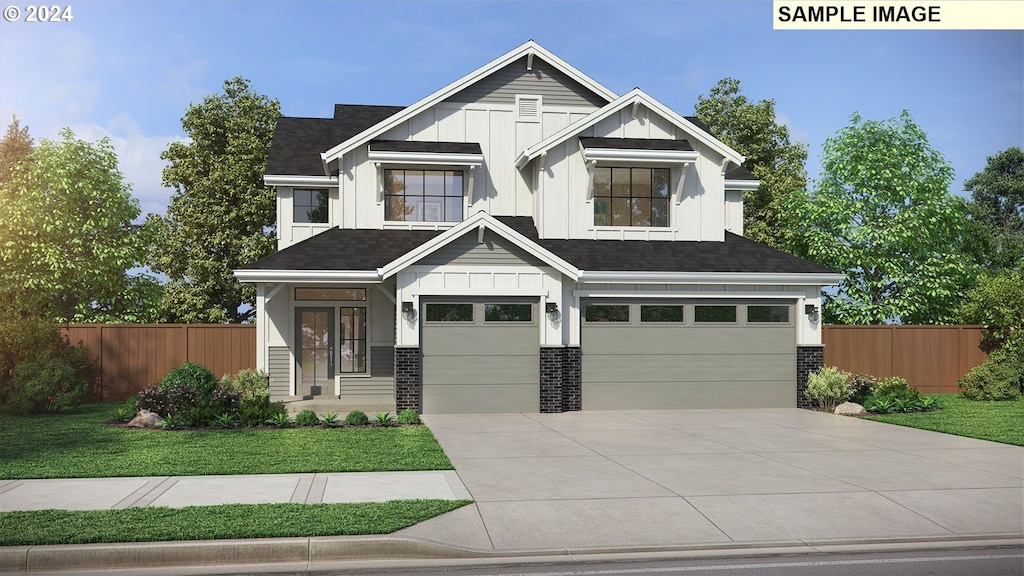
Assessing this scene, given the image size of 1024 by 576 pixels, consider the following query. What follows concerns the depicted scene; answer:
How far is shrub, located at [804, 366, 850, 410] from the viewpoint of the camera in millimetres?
22359

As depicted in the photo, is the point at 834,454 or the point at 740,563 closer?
the point at 740,563

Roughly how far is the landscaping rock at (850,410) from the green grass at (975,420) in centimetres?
56

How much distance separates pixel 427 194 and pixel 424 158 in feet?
4.71

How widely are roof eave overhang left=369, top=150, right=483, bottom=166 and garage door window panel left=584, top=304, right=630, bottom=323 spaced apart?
5266 millimetres

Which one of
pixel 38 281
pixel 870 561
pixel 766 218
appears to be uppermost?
pixel 766 218

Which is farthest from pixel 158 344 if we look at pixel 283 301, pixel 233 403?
pixel 233 403

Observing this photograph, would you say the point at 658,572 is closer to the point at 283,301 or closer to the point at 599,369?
the point at 599,369

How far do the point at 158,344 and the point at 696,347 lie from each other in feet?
48.6

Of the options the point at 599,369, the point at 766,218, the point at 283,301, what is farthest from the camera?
the point at 766,218

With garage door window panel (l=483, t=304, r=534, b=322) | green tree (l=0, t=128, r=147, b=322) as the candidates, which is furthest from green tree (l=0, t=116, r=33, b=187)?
garage door window panel (l=483, t=304, r=534, b=322)

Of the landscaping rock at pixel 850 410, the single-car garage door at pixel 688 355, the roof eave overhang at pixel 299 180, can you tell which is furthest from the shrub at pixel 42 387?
the landscaping rock at pixel 850 410

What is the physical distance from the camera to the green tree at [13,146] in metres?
48.3

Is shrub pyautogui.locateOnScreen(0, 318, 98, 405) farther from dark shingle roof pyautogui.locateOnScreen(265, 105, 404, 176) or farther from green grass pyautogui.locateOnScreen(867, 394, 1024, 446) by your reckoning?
green grass pyautogui.locateOnScreen(867, 394, 1024, 446)

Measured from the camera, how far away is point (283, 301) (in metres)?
24.4
